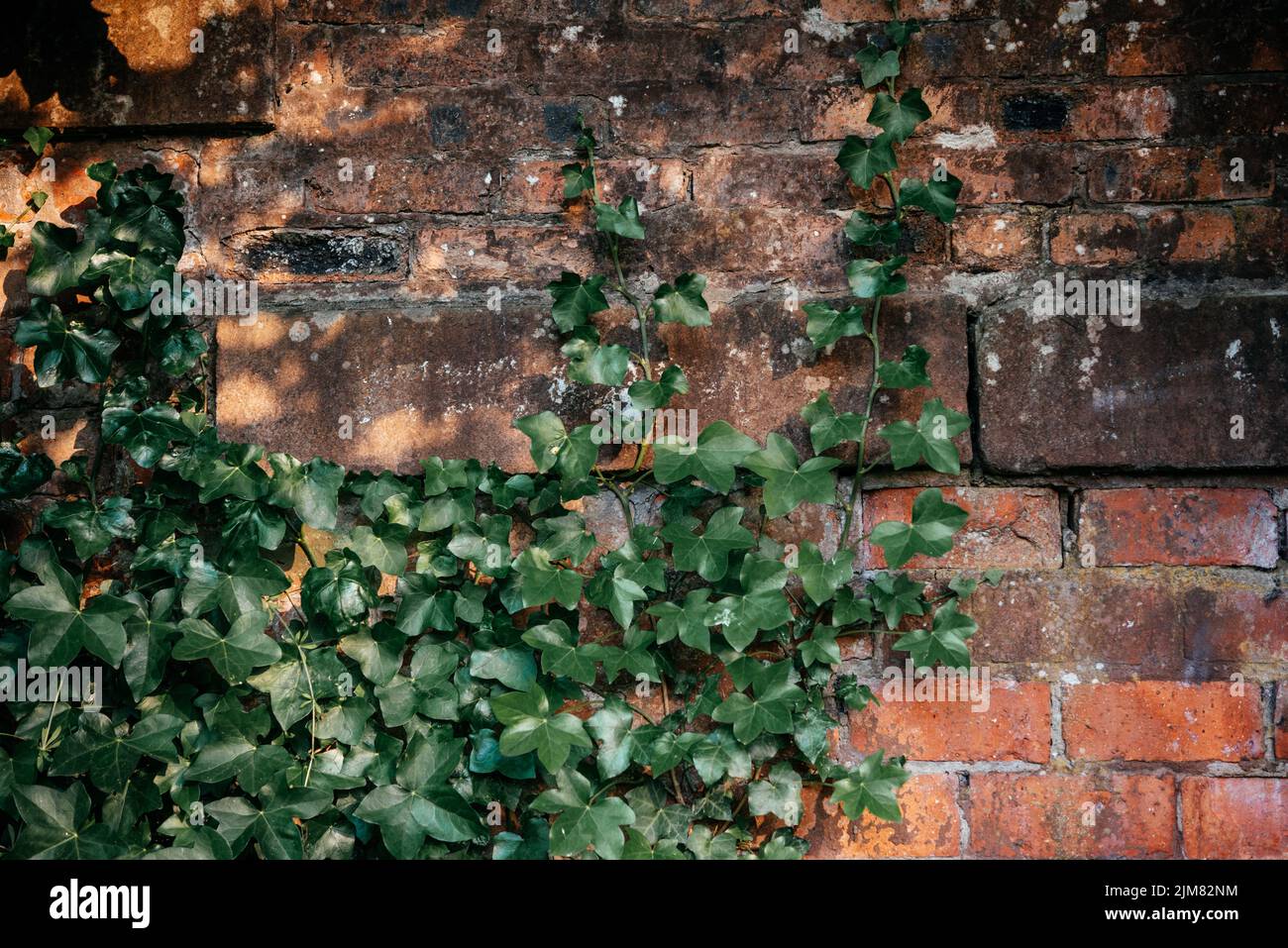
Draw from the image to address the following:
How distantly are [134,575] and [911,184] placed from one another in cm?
133

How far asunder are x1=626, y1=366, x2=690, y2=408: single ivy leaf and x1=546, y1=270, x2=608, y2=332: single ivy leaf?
136 mm

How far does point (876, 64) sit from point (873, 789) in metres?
1.09

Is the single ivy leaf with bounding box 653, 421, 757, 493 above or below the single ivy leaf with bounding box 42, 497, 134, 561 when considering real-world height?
above

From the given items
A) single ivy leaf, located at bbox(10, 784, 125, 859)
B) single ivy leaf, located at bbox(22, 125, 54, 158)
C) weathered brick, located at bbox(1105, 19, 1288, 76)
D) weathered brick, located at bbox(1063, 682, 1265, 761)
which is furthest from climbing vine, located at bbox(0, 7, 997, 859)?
weathered brick, located at bbox(1105, 19, 1288, 76)

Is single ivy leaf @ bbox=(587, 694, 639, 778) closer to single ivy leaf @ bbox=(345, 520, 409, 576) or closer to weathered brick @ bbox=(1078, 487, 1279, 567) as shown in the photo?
single ivy leaf @ bbox=(345, 520, 409, 576)

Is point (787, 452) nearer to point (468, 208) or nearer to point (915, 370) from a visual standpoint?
point (915, 370)

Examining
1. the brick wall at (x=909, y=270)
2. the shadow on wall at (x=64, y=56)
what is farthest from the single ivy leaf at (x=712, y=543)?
the shadow on wall at (x=64, y=56)

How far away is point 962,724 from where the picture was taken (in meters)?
1.36

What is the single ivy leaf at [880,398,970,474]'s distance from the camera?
1278 mm

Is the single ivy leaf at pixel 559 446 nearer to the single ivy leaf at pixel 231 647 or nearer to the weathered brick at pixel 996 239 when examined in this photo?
the single ivy leaf at pixel 231 647

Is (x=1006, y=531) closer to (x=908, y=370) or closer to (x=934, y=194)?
(x=908, y=370)

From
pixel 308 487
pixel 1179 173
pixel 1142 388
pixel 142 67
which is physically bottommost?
pixel 308 487

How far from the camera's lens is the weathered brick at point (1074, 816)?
52.5 inches

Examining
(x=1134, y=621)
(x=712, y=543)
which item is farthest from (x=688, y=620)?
(x=1134, y=621)
